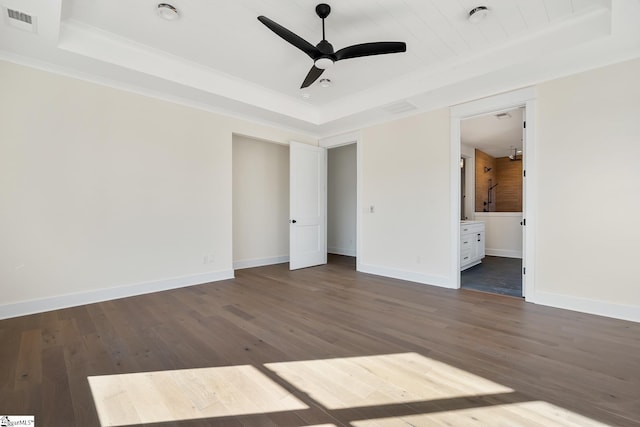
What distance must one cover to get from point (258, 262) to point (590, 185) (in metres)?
5.15

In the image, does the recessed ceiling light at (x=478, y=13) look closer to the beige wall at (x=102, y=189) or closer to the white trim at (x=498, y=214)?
the beige wall at (x=102, y=189)

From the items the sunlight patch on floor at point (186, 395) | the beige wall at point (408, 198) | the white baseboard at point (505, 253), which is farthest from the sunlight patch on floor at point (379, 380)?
the white baseboard at point (505, 253)

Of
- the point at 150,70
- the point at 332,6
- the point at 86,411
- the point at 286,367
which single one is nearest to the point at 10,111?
the point at 150,70

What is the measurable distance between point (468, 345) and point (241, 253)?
4215 mm

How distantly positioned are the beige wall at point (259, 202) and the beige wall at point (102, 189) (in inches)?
34.2

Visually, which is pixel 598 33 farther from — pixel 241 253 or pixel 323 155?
pixel 241 253

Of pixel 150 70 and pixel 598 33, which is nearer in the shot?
pixel 598 33

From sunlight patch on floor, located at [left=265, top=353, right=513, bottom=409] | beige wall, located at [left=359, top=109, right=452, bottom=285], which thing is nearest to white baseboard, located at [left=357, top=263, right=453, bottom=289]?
beige wall, located at [left=359, top=109, right=452, bottom=285]

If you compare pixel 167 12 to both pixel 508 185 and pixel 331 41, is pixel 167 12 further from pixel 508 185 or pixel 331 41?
pixel 508 185

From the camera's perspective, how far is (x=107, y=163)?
3.46 metres

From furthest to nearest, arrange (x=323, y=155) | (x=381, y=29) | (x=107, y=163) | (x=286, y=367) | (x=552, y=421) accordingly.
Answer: (x=323, y=155), (x=107, y=163), (x=381, y=29), (x=286, y=367), (x=552, y=421)

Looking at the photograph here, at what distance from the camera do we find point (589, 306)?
300 cm

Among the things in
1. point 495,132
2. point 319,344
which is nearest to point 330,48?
point 319,344

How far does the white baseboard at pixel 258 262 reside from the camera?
5.38 metres
